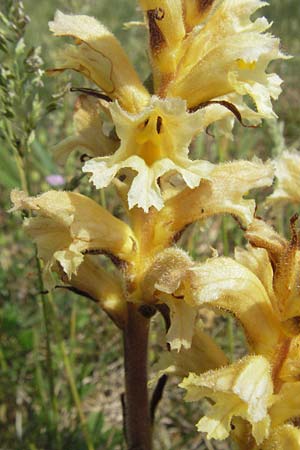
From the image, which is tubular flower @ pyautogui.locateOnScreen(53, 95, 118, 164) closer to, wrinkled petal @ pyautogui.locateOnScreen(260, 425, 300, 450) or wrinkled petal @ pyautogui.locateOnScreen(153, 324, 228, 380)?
wrinkled petal @ pyautogui.locateOnScreen(153, 324, 228, 380)

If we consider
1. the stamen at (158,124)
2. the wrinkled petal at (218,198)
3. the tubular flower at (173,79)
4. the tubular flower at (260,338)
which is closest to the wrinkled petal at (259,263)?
the tubular flower at (260,338)

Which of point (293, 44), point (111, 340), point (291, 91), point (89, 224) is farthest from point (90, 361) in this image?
point (293, 44)

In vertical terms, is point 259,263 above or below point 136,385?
above

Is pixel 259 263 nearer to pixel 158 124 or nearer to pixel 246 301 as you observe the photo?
pixel 246 301

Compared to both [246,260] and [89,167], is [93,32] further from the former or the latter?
[246,260]

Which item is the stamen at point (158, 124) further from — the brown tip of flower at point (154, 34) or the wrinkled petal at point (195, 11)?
the wrinkled petal at point (195, 11)

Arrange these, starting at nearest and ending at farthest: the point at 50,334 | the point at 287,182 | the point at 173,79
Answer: the point at 173,79, the point at 287,182, the point at 50,334

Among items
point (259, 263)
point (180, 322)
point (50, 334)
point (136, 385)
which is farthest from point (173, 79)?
point (50, 334)

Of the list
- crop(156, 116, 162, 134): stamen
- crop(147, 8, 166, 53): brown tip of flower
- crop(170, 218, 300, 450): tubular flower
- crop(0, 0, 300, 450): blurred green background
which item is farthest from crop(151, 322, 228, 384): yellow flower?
crop(147, 8, 166, 53): brown tip of flower
